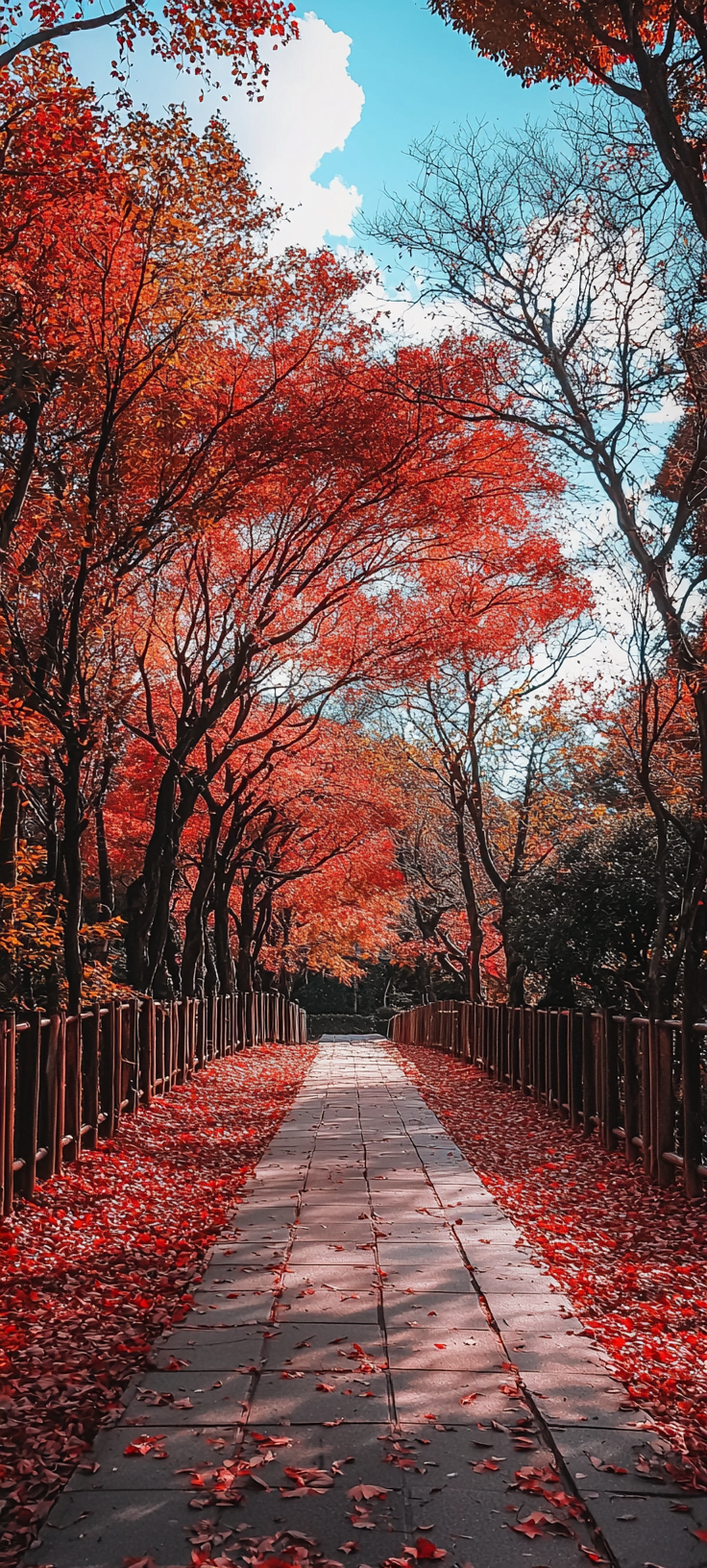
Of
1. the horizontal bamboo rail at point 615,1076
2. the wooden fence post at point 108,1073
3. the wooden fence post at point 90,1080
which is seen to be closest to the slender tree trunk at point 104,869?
the horizontal bamboo rail at point 615,1076

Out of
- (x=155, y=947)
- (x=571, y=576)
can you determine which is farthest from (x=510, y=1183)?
(x=571, y=576)

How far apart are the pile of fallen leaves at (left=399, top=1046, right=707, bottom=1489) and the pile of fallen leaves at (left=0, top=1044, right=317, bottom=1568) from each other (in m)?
1.94

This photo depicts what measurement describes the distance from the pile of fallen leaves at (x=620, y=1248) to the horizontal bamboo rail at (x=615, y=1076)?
0.22 meters

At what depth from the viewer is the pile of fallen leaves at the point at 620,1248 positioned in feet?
13.9

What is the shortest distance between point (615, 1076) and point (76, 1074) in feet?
14.8

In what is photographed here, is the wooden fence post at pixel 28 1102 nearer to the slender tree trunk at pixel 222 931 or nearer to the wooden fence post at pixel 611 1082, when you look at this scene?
the wooden fence post at pixel 611 1082

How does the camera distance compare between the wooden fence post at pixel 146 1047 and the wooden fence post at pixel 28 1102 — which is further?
the wooden fence post at pixel 146 1047

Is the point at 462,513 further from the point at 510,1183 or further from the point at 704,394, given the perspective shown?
the point at 510,1183

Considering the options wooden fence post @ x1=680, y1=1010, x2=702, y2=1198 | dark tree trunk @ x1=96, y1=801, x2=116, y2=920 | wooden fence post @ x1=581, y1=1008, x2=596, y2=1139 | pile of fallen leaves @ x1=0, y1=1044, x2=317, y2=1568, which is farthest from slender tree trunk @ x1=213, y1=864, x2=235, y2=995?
wooden fence post @ x1=680, y1=1010, x2=702, y2=1198

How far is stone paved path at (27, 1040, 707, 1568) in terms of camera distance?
121 inches

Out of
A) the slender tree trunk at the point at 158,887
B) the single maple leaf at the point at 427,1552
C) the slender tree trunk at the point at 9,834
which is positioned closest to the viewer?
the single maple leaf at the point at 427,1552

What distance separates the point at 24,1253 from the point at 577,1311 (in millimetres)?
2999

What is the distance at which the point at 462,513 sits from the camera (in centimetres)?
1337

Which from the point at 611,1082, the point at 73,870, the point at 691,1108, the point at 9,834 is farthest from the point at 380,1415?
the point at 9,834
